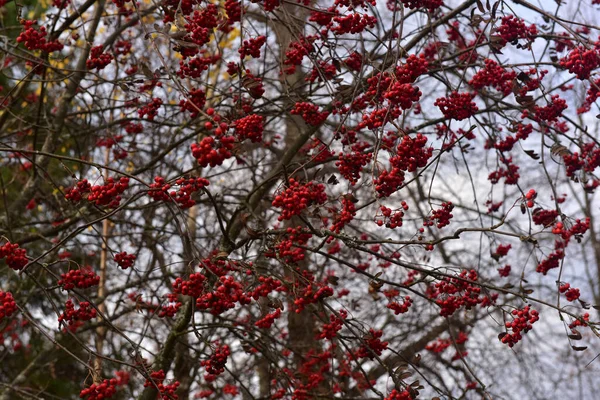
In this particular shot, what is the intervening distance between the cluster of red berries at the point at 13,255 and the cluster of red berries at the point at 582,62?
109 inches

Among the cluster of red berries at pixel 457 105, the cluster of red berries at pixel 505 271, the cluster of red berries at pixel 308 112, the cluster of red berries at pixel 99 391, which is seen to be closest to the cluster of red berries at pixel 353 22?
the cluster of red berries at pixel 308 112

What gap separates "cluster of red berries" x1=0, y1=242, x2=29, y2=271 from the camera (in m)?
2.57

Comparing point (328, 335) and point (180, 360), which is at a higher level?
point (180, 360)

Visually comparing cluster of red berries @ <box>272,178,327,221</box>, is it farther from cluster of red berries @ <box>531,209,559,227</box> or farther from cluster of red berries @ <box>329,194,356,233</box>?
cluster of red berries @ <box>531,209,559,227</box>

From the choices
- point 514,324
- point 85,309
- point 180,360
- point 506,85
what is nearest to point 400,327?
point 180,360

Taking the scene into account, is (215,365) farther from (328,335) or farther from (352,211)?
(352,211)

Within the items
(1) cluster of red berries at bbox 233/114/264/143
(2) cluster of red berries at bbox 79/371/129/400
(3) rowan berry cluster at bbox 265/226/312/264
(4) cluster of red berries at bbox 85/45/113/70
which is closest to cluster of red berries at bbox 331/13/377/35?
(1) cluster of red berries at bbox 233/114/264/143

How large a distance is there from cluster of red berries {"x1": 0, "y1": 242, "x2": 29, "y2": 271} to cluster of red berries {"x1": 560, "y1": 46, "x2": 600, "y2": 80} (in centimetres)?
278

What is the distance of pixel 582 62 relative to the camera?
3.25 m

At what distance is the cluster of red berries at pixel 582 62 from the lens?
323 cm

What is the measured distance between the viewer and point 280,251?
283 centimetres

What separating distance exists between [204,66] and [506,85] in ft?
6.70

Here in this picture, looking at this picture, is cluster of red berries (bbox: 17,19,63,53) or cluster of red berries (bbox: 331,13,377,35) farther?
cluster of red berries (bbox: 17,19,63,53)

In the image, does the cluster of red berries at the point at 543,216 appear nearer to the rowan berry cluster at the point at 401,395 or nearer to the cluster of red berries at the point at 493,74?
the cluster of red berries at the point at 493,74
